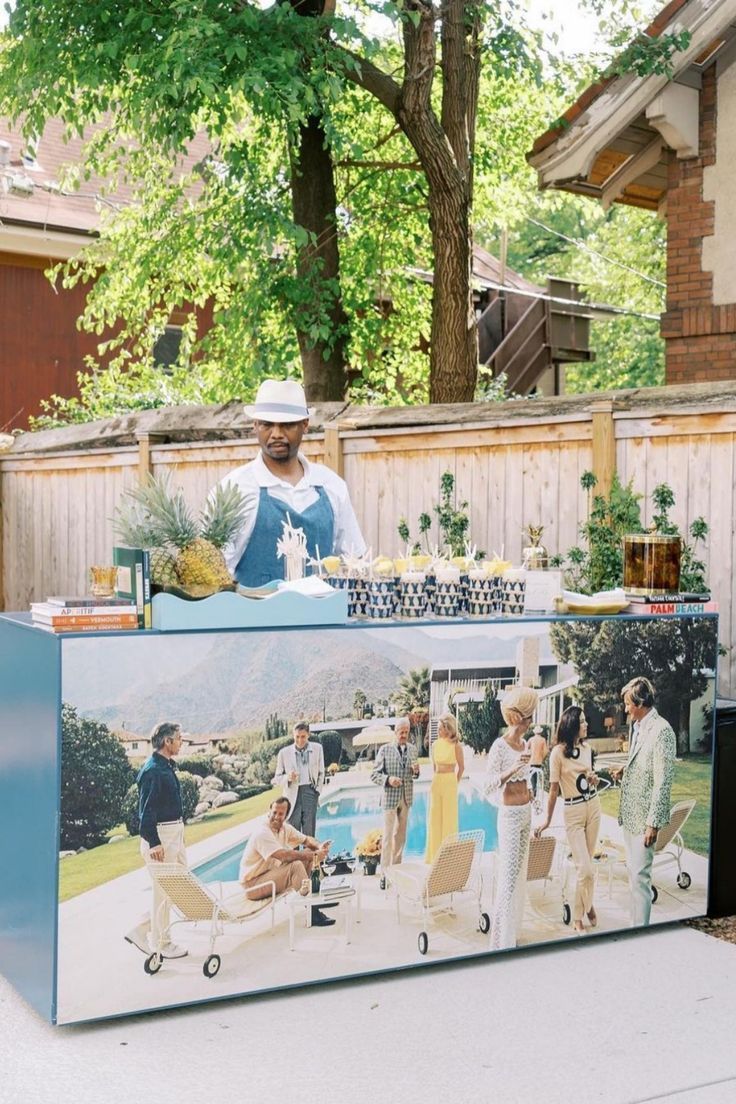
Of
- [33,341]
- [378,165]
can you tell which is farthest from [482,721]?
[33,341]

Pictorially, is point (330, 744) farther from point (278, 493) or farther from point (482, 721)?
point (278, 493)

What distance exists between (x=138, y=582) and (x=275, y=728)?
66 centimetres

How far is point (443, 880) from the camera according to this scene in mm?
4891

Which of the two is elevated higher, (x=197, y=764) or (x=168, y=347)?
(x=168, y=347)

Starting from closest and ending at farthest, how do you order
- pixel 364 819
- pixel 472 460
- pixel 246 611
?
pixel 246 611
pixel 364 819
pixel 472 460

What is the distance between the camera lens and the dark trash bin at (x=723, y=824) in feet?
18.3

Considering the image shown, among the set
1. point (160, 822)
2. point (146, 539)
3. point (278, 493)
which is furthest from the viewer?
point (278, 493)

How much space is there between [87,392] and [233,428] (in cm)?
807

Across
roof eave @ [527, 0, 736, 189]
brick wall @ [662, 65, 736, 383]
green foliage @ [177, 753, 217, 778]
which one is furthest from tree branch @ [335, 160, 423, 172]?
green foliage @ [177, 753, 217, 778]

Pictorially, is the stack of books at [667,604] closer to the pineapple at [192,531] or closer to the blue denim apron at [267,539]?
the blue denim apron at [267,539]

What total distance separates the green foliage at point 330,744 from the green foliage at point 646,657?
3.05ft

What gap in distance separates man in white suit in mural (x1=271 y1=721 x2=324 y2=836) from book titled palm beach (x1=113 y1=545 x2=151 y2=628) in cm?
63

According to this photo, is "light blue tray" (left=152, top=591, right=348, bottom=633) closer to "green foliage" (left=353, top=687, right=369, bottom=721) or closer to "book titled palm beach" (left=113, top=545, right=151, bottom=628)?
"book titled palm beach" (left=113, top=545, right=151, bottom=628)

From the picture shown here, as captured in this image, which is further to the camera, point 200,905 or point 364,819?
point 364,819
